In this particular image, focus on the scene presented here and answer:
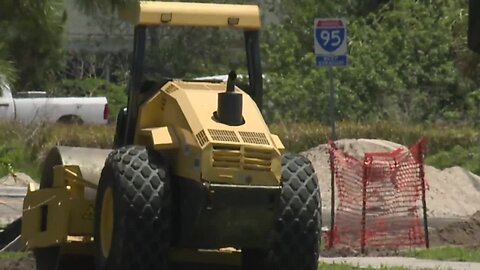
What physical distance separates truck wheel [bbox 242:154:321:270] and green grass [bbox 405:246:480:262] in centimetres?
489

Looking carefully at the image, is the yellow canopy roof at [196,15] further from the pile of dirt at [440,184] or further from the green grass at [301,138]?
the green grass at [301,138]

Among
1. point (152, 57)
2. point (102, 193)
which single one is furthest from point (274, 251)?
point (152, 57)

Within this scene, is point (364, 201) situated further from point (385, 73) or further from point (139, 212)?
point (385, 73)

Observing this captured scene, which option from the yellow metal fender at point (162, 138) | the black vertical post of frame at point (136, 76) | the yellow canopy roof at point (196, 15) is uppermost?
the yellow canopy roof at point (196, 15)

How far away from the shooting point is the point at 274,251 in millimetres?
11117

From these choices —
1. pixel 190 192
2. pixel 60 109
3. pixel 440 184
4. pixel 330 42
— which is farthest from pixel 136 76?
pixel 60 109

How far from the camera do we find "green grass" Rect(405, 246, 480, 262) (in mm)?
15867

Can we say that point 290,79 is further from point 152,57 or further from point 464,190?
point 152,57

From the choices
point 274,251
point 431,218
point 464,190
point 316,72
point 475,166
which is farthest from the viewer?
point 316,72

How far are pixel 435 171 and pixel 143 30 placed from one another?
16641 millimetres

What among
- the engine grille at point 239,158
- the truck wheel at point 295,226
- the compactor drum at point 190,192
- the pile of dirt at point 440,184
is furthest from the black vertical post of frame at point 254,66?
the pile of dirt at point 440,184

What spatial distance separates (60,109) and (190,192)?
27937 millimetres

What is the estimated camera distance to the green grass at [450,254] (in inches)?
625

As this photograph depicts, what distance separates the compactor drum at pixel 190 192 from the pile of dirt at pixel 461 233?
759 centimetres
